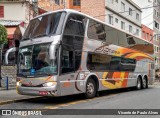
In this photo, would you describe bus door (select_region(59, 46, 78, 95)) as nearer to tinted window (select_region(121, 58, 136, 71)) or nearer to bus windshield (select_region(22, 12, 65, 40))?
bus windshield (select_region(22, 12, 65, 40))

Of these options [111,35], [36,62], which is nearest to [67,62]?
Result: [36,62]

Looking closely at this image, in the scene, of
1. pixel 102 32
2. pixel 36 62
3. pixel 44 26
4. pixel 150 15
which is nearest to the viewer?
pixel 36 62

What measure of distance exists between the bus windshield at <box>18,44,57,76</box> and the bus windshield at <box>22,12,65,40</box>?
62cm

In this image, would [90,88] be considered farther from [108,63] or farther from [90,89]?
[108,63]

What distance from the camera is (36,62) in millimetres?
14125

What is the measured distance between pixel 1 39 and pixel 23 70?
4.27 m

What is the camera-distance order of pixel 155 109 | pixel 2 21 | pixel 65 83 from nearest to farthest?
1. pixel 155 109
2. pixel 65 83
3. pixel 2 21

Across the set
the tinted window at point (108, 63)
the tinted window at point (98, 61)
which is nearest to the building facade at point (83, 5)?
the tinted window at point (108, 63)

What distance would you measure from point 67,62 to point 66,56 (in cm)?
25

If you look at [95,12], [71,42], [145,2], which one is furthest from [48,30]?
[145,2]

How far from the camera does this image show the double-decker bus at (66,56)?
13805 mm

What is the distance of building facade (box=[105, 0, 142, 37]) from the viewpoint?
41.9 meters

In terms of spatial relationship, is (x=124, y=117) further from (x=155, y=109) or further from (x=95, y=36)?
(x=95, y=36)

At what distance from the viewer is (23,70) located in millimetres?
14664
